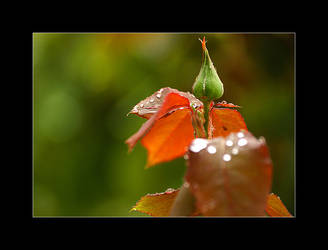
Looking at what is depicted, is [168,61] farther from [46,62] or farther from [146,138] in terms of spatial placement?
[146,138]

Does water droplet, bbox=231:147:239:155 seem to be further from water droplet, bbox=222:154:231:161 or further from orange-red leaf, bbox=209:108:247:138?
orange-red leaf, bbox=209:108:247:138

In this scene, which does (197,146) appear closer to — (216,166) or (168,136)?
(216,166)

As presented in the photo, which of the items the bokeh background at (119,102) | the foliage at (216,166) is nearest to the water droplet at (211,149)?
the foliage at (216,166)

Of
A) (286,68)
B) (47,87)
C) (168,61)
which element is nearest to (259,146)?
(168,61)

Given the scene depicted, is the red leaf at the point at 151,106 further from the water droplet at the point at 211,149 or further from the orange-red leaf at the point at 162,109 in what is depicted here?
the water droplet at the point at 211,149

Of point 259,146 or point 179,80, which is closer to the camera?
point 259,146

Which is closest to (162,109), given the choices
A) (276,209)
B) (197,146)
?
(197,146)
